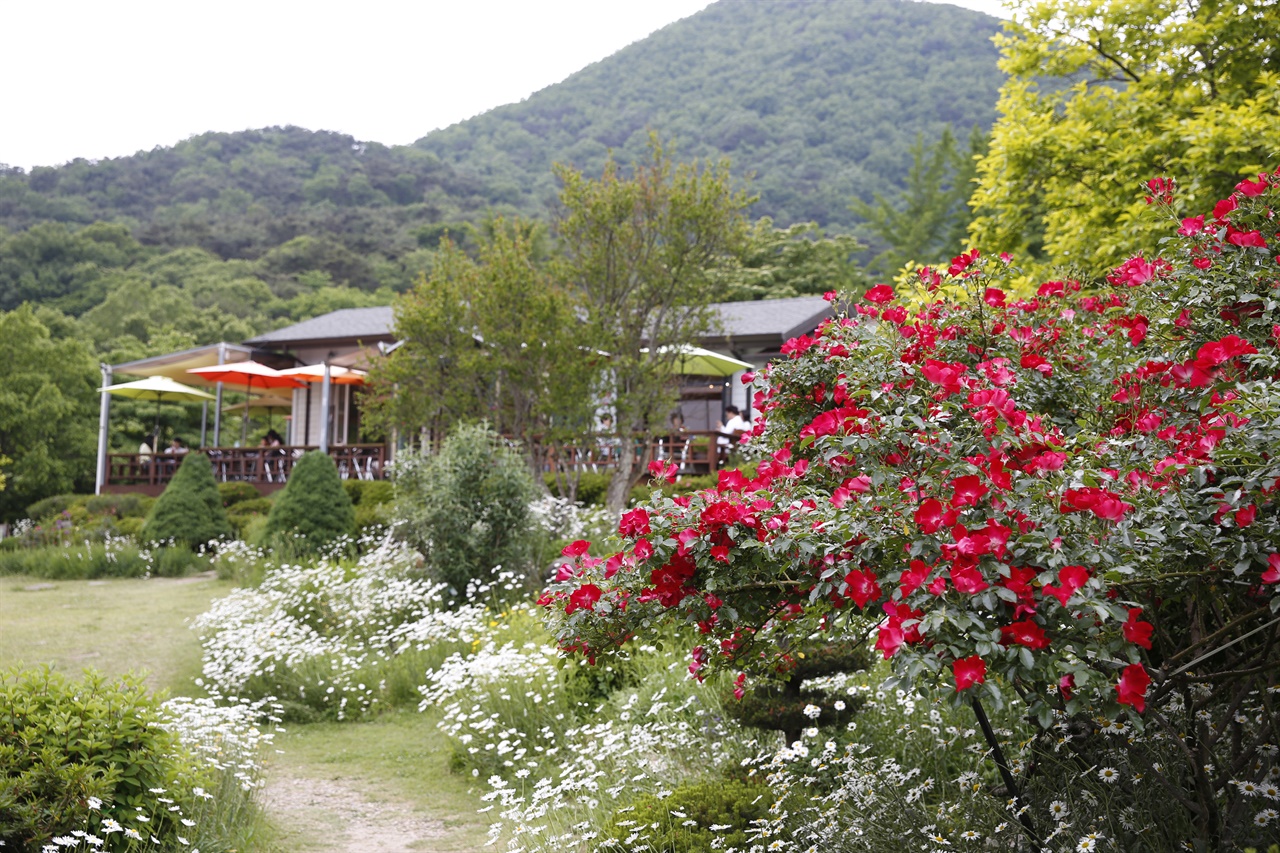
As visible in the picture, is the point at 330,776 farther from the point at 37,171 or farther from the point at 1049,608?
the point at 37,171

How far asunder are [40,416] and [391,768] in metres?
23.3

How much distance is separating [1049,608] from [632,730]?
3.42m

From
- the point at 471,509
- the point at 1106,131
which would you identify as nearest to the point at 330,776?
the point at 471,509

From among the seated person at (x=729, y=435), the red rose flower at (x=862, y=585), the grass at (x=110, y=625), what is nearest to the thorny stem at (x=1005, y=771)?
the red rose flower at (x=862, y=585)

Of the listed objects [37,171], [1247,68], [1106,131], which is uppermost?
[37,171]

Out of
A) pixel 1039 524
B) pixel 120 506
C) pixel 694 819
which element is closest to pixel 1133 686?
pixel 1039 524

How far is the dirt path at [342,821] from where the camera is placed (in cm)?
461

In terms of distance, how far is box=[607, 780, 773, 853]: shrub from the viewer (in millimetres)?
3654

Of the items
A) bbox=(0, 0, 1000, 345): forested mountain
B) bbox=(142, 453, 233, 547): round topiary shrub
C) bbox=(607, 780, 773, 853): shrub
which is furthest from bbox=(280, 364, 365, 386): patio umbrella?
bbox=(607, 780, 773, 853): shrub

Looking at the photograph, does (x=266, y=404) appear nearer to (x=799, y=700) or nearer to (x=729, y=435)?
(x=729, y=435)

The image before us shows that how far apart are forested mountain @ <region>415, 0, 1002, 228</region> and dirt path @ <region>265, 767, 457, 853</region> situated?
48.0 meters

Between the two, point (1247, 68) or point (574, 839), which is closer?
point (574, 839)

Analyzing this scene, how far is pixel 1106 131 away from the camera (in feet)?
28.2

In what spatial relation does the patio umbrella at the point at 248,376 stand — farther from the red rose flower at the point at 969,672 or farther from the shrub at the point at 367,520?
the red rose flower at the point at 969,672
